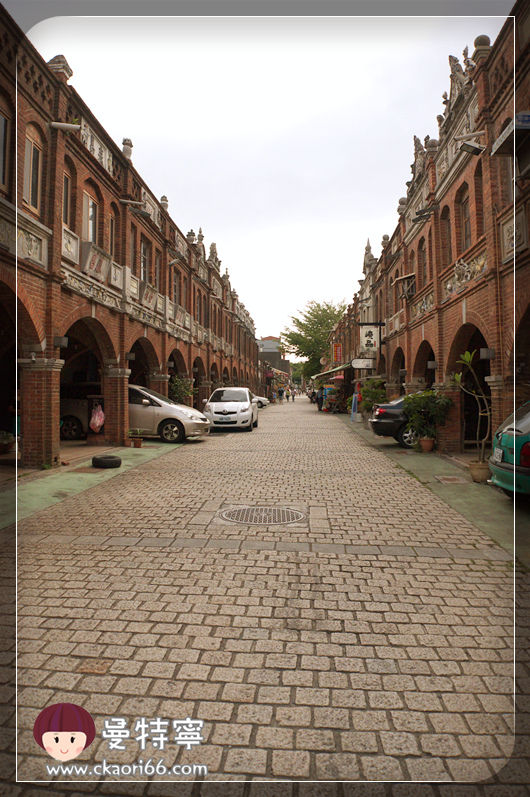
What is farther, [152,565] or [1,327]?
[1,327]

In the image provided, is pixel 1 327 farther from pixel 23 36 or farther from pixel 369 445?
pixel 23 36

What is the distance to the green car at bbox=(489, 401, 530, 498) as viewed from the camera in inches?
214

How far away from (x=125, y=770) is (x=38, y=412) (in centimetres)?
835

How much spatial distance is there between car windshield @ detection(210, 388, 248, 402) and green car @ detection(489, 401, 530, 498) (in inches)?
484

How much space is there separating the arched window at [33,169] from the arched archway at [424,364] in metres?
10.7

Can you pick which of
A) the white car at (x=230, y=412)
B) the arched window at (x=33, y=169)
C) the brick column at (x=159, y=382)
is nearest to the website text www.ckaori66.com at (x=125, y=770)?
the arched window at (x=33, y=169)

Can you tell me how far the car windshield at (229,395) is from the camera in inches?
714

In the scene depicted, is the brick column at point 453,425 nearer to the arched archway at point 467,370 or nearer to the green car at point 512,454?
the arched archway at point 467,370

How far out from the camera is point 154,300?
15.7 metres

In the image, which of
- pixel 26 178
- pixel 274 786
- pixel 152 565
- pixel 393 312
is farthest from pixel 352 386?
pixel 274 786

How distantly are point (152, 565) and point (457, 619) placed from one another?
2.45 meters

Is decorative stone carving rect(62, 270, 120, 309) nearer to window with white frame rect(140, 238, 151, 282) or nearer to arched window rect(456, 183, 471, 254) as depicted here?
window with white frame rect(140, 238, 151, 282)

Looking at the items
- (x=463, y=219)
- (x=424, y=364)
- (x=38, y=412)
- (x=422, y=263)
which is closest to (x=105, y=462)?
(x=38, y=412)

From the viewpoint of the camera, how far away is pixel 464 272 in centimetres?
1047
